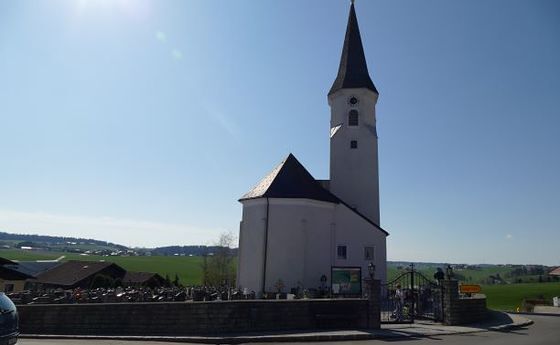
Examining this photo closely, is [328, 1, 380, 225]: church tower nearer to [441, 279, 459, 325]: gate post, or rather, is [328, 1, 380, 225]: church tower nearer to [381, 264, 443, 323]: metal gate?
[381, 264, 443, 323]: metal gate

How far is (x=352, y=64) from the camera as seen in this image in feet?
124

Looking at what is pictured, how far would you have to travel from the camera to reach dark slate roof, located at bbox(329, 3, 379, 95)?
36594 millimetres

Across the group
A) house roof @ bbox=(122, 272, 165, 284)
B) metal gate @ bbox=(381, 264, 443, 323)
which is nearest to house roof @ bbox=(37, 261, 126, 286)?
house roof @ bbox=(122, 272, 165, 284)

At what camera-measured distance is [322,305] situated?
17500 millimetres

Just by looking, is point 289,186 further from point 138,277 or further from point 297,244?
point 138,277

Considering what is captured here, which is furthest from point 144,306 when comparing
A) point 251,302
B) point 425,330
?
point 425,330

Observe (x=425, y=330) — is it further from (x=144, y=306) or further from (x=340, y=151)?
(x=340, y=151)

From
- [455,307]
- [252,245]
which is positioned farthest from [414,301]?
[252,245]

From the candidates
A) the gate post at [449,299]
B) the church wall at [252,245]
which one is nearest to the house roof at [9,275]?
the church wall at [252,245]

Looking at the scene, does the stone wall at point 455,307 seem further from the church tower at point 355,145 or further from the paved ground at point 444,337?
the church tower at point 355,145

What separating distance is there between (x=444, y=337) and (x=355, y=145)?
21406 mm

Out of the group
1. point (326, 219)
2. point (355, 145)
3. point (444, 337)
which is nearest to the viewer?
point (444, 337)

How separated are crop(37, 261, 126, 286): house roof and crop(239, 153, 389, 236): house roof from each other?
31.0 meters

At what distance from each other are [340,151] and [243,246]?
11.3 meters
